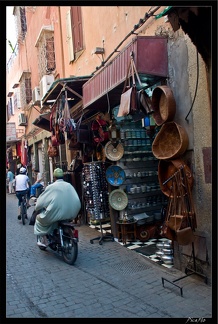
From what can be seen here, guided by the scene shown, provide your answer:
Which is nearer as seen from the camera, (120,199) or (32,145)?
(120,199)

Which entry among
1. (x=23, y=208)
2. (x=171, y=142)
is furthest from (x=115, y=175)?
(x=23, y=208)

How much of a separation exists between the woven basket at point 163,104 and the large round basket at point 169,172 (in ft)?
2.17

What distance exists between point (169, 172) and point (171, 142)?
19.8 inches

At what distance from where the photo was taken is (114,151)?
6.93 m

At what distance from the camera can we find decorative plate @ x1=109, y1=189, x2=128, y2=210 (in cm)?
678

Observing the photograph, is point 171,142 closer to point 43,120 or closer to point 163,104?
point 163,104

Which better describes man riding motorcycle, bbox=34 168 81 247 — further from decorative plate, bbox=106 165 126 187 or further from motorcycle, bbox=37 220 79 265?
decorative plate, bbox=106 165 126 187

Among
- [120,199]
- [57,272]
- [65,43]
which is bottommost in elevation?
[57,272]

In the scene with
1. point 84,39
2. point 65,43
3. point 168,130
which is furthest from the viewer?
point 65,43

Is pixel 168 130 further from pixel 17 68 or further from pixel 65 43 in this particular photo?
pixel 17 68

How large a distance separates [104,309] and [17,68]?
22.1 meters

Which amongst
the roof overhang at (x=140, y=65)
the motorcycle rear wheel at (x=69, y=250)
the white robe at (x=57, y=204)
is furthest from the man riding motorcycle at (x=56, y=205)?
the roof overhang at (x=140, y=65)
